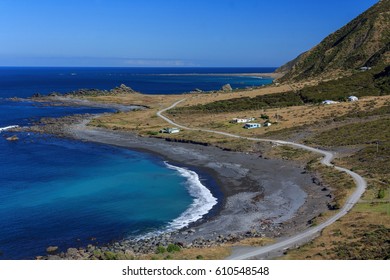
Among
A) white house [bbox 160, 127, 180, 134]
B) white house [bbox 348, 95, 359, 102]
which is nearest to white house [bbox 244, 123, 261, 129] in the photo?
white house [bbox 160, 127, 180, 134]

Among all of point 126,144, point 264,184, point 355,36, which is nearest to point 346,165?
point 264,184

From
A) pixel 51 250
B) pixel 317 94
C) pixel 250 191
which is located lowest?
pixel 51 250

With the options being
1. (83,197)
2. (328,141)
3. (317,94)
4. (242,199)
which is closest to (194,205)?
(242,199)

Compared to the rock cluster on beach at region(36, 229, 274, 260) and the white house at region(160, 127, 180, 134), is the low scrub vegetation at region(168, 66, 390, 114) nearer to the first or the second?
the white house at region(160, 127, 180, 134)

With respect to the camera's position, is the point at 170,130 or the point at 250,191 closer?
the point at 250,191

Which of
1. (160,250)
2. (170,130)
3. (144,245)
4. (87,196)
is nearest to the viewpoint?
(160,250)

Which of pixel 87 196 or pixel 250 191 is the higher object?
pixel 250 191

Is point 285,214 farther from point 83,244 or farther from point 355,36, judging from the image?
point 355,36

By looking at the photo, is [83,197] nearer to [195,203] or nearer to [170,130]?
[195,203]
